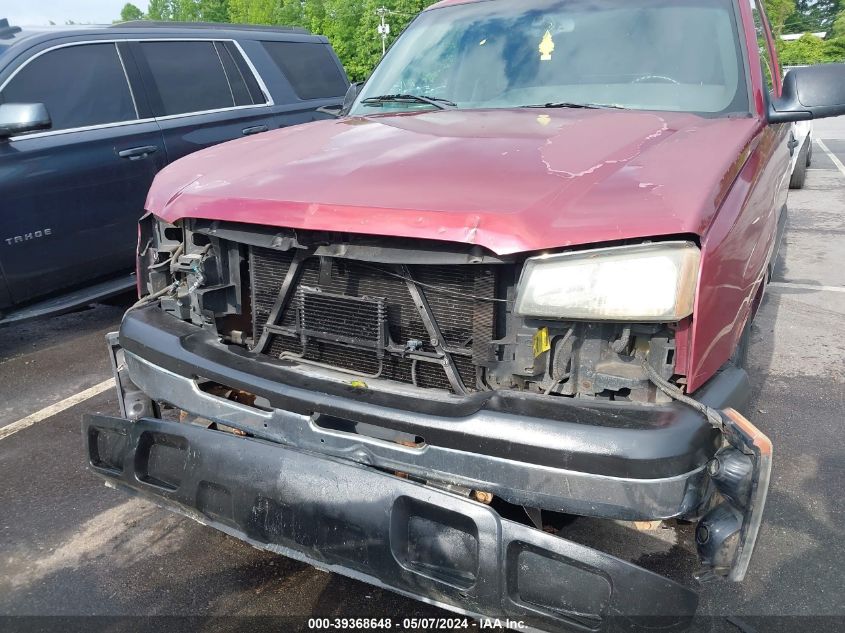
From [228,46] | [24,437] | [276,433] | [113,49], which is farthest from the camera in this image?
[228,46]

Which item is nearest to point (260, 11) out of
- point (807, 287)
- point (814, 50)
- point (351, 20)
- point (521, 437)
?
point (351, 20)

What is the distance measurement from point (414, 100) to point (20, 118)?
2.31m

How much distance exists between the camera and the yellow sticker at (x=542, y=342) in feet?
6.63

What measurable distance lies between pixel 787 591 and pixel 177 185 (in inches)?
101

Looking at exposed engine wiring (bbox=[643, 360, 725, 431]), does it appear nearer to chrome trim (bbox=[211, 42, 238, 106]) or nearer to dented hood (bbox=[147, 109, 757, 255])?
dented hood (bbox=[147, 109, 757, 255])

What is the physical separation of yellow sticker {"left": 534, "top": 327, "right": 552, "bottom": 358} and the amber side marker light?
48 centimetres

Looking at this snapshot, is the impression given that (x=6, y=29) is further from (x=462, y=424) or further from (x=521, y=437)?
(x=521, y=437)

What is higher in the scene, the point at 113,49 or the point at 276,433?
the point at 113,49

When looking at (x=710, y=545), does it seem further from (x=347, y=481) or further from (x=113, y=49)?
(x=113, y=49)

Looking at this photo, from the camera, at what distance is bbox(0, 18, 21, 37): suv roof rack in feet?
15.7

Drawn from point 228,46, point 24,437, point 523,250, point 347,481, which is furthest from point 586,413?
point 228,46

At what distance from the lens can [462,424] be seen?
194 cm

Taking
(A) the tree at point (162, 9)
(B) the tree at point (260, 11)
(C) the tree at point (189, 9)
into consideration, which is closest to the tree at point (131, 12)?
(A) the tree at point (162, 9)

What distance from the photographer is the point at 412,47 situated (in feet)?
12.7
